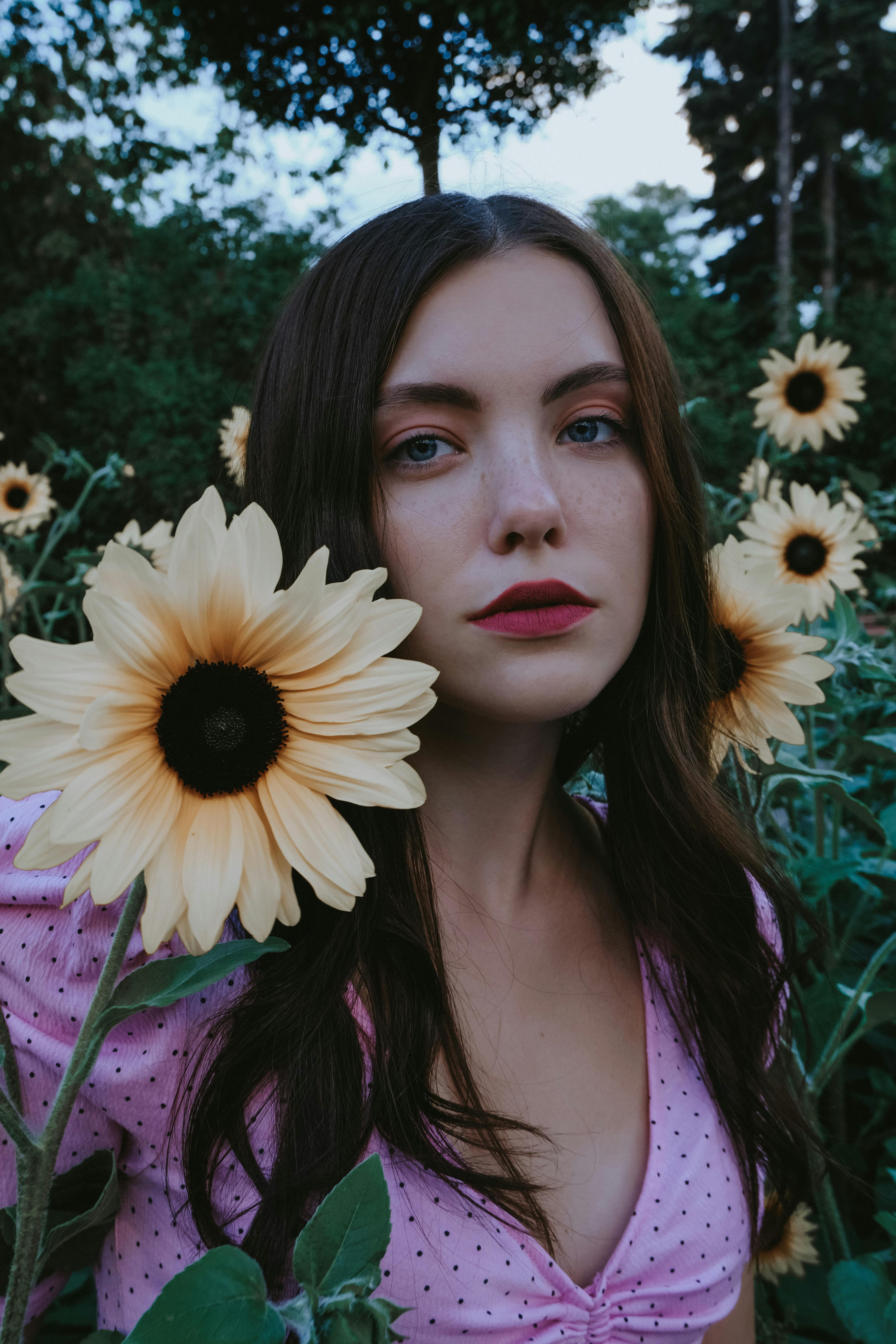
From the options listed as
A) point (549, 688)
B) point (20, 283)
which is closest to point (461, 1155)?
point (549, 688)

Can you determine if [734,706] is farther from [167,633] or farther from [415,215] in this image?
[167,633]

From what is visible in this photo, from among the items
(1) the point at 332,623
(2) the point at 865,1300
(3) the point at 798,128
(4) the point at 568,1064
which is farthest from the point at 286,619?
(3) the point at 798,128

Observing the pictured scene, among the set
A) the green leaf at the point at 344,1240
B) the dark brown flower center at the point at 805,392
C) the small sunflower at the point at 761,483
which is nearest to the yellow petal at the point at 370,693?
the green leaf at the point at 344,1240

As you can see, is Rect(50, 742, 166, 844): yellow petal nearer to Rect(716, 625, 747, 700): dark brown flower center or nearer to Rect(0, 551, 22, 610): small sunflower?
Rect(716, 625, 747, 700): dark brown flower center

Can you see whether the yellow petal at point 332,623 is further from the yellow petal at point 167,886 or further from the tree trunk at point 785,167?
the tree trunk at point 785,167

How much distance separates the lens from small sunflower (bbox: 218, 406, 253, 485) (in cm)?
215

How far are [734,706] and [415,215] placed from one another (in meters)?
0.71

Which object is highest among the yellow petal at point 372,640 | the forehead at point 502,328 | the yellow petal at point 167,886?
the forehead at point 502,328

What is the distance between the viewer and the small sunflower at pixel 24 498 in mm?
3305

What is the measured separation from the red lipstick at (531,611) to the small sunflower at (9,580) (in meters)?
1.56

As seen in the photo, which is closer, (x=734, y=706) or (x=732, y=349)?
(x=734, y=706)

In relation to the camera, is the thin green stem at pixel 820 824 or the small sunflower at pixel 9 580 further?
the small sunflower at pixel 9 580

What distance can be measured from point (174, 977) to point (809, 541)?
6.62 ft

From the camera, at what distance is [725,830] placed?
1.22 m
